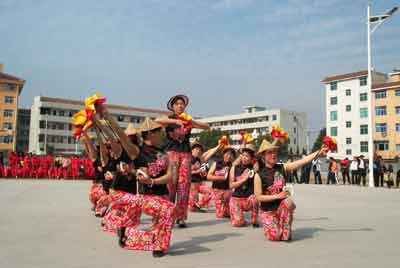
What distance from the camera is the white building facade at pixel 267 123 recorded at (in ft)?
261

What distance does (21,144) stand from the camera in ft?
254

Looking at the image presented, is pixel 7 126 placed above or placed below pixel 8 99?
below

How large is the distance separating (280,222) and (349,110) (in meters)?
56.9

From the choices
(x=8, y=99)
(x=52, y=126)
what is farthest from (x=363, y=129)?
(x=8, y=99)

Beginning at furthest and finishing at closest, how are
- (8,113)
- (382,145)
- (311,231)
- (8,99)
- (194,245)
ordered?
(8,113) < (8,99) < (382,145) < (311,231) < (194,245)

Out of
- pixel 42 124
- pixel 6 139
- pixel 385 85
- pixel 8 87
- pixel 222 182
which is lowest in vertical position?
pixel 222 182

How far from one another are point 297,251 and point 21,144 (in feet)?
265

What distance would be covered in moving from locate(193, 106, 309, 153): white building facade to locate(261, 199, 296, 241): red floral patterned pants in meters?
71.7

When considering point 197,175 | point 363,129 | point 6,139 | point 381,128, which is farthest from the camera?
point 6,139

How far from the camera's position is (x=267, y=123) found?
8062cm

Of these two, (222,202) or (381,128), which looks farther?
(381,128)

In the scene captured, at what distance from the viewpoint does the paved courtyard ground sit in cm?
437

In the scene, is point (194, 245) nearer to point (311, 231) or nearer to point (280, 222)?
point (280, 222)

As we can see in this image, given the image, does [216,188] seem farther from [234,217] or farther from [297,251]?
→ [297,251]
